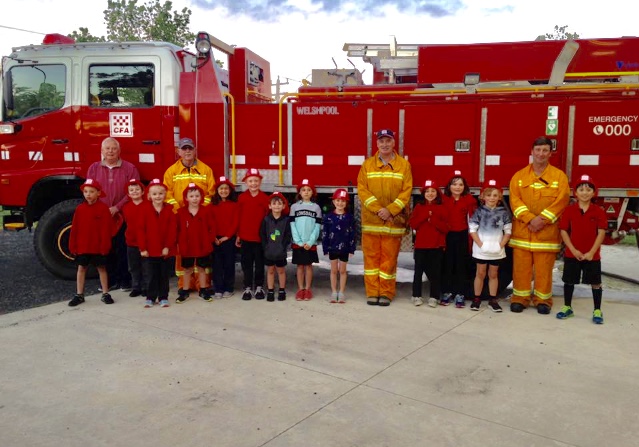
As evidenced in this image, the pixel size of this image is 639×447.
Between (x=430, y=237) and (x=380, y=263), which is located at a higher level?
(x=430, y=237)

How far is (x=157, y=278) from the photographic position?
19.2 ft

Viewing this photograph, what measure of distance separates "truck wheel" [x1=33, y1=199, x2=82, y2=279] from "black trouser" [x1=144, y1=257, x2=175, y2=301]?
173cm

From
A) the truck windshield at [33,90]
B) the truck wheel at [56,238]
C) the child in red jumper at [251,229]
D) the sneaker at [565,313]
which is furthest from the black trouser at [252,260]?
the sneaker at [565,313]

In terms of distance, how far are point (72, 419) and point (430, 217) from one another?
3.91 metres

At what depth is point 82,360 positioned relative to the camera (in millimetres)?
4238

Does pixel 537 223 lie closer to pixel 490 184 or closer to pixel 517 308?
pixel 490 184

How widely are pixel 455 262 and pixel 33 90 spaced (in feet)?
18.5

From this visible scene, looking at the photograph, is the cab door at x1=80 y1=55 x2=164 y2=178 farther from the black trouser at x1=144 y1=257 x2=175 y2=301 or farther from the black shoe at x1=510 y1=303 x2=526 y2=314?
the black shoe at x1=510 y1=303 x2=526 y2=314

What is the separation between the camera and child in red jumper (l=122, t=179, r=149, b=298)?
5.95 m

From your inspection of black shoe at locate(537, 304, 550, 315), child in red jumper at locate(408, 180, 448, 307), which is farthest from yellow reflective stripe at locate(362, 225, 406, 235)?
black shoe at locate(537, 304, 550, 315)

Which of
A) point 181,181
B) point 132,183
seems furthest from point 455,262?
point 132,183

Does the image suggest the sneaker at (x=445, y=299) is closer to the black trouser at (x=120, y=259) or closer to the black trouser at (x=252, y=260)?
the black trouser at (x=252, y=260)

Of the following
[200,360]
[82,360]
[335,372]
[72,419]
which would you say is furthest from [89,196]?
[335,372]

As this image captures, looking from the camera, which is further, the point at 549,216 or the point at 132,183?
the point at 132,183
